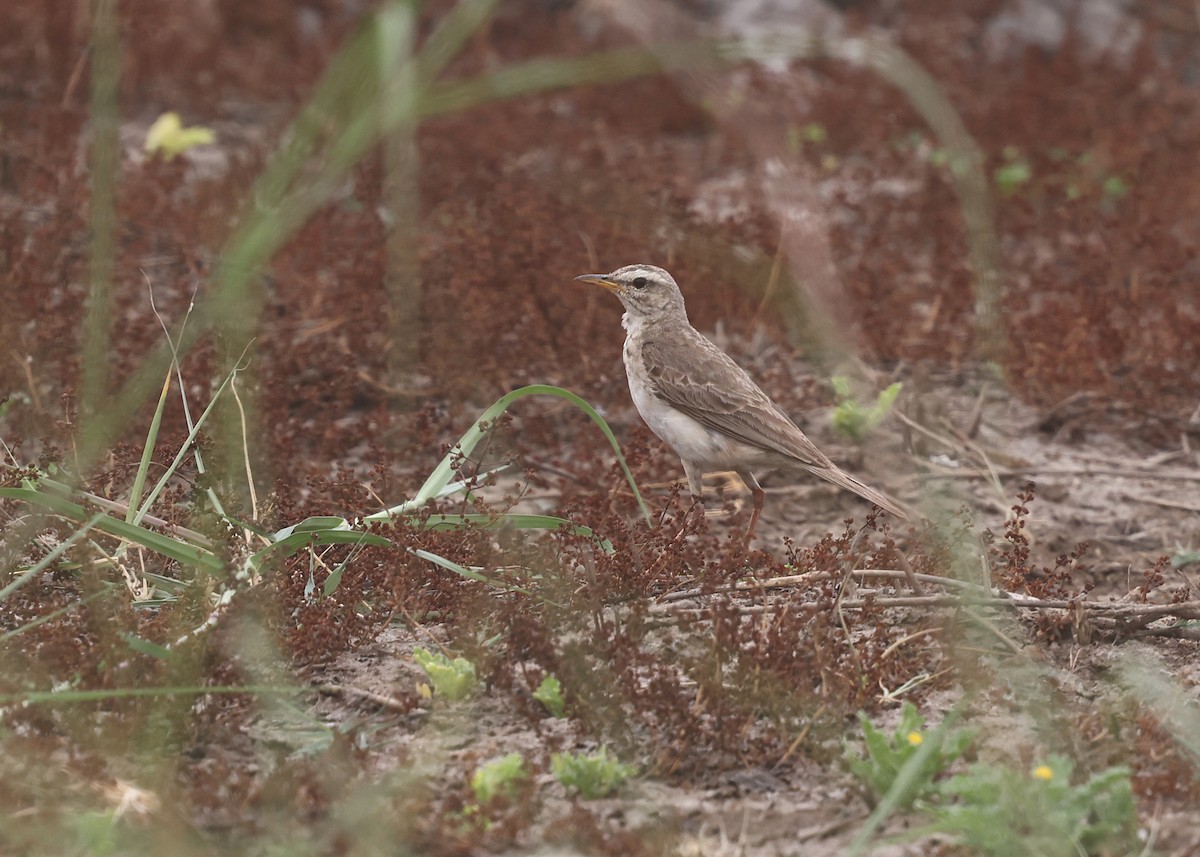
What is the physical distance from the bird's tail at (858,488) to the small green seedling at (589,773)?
170cm

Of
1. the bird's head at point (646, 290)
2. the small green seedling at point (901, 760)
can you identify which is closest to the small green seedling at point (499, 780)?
the small green seedling at point (901, 760)

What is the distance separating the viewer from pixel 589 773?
3.48m

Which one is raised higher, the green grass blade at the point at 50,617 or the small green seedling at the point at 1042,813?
the green grass blade at the point at 50,617

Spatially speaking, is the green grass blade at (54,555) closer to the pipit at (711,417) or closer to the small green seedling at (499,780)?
the small green seedling at (499,780)

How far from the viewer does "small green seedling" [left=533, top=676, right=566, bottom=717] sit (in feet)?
12.4

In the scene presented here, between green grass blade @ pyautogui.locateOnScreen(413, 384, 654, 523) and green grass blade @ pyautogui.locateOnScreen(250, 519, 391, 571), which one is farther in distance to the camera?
green grass blade @ pyautogui.locateOnScreen(413, 384, 654, 523)

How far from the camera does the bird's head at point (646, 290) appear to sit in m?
5.91

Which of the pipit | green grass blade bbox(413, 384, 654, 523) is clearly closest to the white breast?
the pipit

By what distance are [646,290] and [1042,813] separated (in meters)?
3.22

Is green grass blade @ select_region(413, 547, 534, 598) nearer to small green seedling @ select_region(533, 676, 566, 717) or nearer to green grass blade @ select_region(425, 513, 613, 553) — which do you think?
green grass blade @ select_region(425, 513, 613, 553)

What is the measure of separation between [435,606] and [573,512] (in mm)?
832

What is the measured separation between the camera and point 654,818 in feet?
11.3

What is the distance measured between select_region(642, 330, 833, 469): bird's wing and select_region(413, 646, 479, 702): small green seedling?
5.73 feet

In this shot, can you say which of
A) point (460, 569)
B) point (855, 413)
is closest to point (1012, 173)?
point (855, 413)
